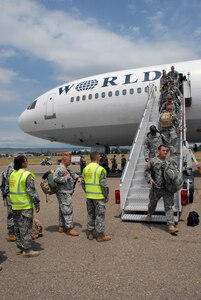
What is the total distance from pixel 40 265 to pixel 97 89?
13.0 m

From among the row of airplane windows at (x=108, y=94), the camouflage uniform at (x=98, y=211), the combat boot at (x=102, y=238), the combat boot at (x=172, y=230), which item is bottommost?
the combat boot at (x=102, y=238)

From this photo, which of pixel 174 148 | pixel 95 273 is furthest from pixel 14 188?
pixel 174 148

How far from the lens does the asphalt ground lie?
4086 mm

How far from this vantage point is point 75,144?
1930 centimetres

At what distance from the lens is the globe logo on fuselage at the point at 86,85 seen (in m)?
17.4

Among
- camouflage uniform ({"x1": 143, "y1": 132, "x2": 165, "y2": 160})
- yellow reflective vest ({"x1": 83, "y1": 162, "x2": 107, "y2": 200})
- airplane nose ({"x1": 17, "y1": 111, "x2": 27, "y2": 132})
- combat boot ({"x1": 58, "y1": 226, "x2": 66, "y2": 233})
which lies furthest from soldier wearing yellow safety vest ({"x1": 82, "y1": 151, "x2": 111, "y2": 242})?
airplane nose ({"x1": 17, "y1": 111, "x2": 27, "y2": 132})

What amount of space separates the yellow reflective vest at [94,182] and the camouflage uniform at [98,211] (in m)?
0.07

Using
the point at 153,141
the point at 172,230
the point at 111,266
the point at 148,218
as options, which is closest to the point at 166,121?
the point at 153,141

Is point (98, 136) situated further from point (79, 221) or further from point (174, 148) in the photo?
point (79, 221)

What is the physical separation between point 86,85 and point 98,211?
40.4 feet

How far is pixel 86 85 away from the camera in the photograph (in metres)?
17.7

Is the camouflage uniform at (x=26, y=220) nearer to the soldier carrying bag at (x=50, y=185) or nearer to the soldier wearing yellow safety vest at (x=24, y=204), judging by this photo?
the soldier wearing yellow safety vest at (x=24, y=204)

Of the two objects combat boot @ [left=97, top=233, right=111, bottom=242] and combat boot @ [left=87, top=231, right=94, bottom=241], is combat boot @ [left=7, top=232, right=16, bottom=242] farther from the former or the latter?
combat boot @ [left=97, top=233, right=111, bottom=242]

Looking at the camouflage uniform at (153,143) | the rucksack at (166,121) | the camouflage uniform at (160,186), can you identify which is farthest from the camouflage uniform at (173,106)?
the camouflage uniform at (160,186)
